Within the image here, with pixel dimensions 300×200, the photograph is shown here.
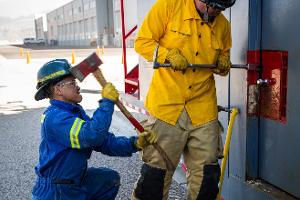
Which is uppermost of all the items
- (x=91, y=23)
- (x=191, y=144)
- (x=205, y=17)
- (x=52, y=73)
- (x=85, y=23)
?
(x=85, y=23)

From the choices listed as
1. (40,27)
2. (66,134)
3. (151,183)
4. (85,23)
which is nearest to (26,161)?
(151,183)

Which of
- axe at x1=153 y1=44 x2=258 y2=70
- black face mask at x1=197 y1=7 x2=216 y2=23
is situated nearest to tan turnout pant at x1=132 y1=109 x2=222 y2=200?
axe at x1=153 y1=44 x2=258 y2=70

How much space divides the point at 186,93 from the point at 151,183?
66cm

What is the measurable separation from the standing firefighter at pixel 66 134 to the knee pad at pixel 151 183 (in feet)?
0.63

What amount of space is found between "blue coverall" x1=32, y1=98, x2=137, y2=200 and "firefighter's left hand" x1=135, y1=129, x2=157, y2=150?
0.39 feet

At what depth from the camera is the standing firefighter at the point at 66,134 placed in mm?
2189

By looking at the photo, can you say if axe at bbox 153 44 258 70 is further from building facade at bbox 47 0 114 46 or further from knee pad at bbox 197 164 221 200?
building facade at bbox 47 0 114 46

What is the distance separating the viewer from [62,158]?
2.36m

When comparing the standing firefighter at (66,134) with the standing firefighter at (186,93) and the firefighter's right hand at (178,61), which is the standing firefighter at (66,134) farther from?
the firefighter's right hand at (178,61)

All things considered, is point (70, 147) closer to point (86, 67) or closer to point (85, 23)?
point (86, 67)

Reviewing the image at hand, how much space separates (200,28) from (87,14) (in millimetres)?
50911

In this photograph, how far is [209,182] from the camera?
256 cm

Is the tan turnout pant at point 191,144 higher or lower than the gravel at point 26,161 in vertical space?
higher

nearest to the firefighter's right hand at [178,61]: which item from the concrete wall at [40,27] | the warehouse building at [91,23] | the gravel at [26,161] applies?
the gravel at [26,161]
